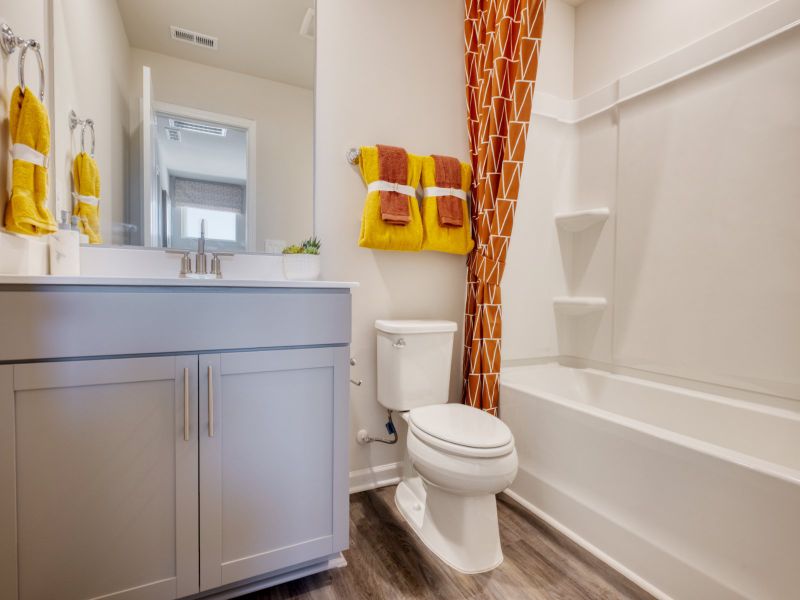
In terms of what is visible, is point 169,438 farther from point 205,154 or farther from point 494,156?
point 494,156

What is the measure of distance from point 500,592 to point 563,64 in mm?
2627

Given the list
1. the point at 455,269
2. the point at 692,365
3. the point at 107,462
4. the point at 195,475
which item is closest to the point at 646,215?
the point at 692,365

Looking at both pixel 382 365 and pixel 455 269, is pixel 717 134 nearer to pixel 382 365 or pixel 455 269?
pixel 455 269

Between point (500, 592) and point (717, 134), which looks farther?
point (717, 134)

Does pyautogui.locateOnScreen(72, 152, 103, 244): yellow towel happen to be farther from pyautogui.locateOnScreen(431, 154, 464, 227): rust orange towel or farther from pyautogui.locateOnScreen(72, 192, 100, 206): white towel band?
pyautogui.locateOnScreen(431, 154, 464, 227): rust orange towel

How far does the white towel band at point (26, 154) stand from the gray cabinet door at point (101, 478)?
0.58m

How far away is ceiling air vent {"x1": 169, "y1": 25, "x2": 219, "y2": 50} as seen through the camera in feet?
4.85

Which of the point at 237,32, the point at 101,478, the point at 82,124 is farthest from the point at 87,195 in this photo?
the point at 101,478

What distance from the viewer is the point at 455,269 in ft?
6.57

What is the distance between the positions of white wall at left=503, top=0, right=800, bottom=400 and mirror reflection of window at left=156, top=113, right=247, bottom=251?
144 cm

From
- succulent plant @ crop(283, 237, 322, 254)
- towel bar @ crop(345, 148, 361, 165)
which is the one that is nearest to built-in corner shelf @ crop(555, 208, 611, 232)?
towel bar @ crop(345, 148, 361, 165)

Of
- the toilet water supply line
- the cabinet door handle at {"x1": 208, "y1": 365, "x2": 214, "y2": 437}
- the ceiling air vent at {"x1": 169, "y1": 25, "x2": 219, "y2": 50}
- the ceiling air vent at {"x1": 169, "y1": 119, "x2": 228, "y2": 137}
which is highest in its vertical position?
the ceiling air vent at {"x1": 169, "y1": 25, "x2": 219, "y2": 50}

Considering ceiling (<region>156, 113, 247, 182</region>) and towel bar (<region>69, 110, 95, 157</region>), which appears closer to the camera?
towel bar (<region>69, 110, 95, 157</region>)

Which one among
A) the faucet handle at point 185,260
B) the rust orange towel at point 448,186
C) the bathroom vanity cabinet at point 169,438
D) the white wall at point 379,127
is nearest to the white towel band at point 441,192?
the rust orange towel at point 448,186
